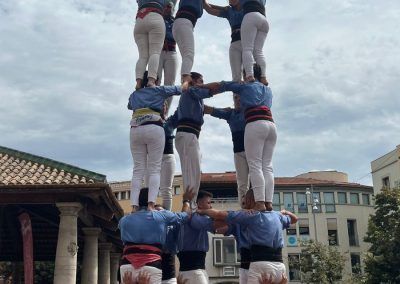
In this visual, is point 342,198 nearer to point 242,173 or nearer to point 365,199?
point 365,199

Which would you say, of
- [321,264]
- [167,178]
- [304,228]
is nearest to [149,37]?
[167,178]

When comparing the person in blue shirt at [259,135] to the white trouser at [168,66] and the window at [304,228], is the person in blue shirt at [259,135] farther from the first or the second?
the window at [304,228]

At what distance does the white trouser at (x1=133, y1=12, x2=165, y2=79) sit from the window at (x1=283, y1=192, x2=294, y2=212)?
36.6 metres


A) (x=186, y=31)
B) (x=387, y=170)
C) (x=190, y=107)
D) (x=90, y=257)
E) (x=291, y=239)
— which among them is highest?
(x=387, y=170)

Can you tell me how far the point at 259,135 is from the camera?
348 inches

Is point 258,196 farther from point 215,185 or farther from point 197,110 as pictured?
point 215,185

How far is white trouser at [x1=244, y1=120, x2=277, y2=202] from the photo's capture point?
8641mm

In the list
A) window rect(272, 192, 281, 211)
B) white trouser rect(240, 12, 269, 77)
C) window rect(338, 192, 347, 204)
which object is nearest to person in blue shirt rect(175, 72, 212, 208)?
white trouser rect(240, 12, 269, 77)

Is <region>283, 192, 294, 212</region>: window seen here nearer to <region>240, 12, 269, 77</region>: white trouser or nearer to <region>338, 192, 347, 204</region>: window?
<region>338, 192, 347, 204</region>: window

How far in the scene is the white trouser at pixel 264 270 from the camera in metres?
8.24

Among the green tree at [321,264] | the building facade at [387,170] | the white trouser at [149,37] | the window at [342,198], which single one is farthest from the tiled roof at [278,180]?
the white trouser at [149,37]

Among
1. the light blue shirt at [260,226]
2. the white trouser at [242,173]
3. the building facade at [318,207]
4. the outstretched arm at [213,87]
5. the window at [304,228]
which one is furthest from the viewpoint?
the window at [304,228]

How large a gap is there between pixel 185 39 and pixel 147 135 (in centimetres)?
235

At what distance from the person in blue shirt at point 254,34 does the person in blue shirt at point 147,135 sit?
5.13ft
